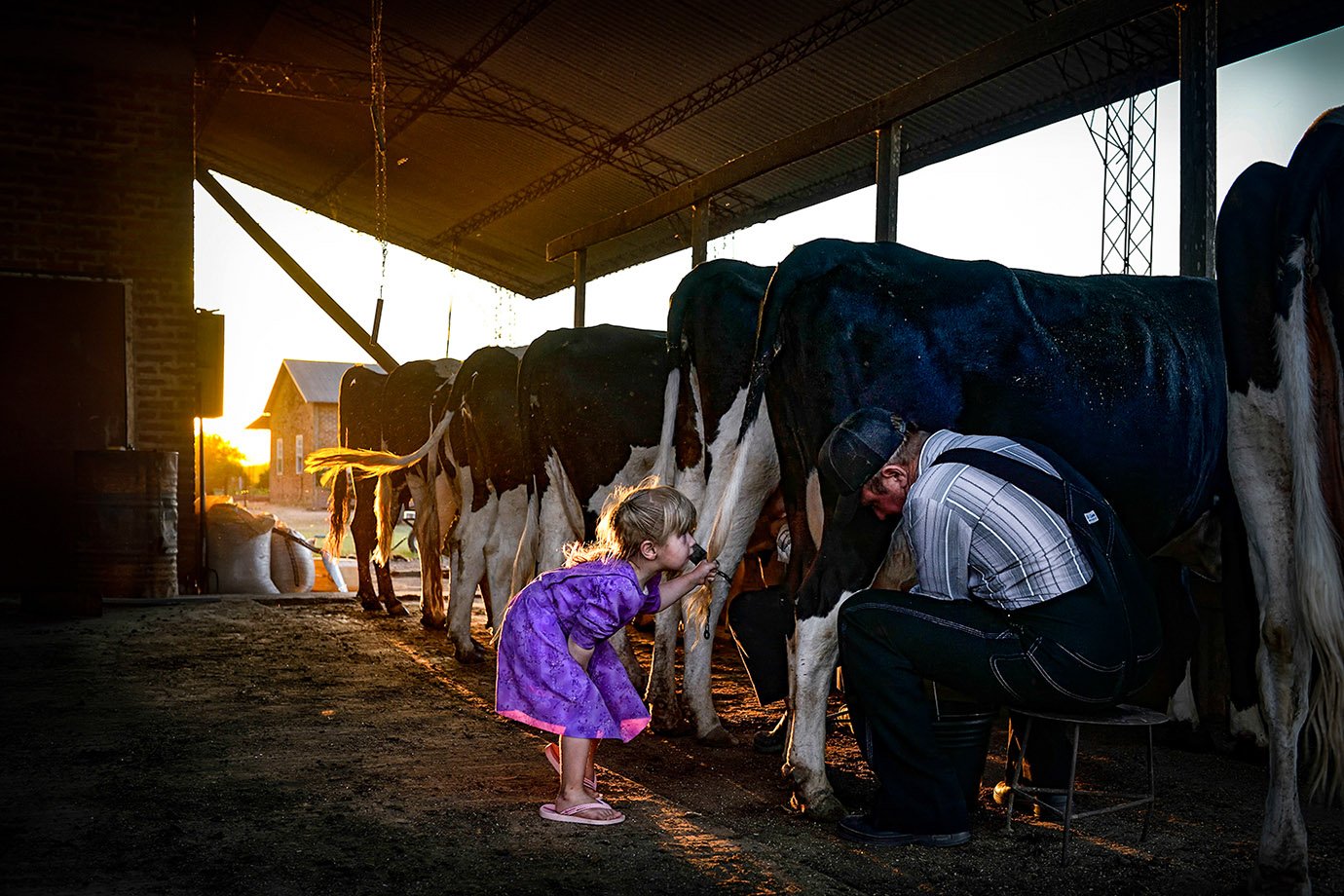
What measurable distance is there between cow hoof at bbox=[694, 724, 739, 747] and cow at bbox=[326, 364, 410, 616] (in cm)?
573

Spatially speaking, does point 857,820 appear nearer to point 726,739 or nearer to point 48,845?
point 726,739

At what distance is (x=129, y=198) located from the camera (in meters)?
11.1

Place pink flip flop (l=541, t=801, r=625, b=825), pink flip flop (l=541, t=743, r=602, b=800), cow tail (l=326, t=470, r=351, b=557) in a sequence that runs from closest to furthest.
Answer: pink flip flop (l=541, t=801, r=625, b=825) → pink flip flop (l=541, t=743, r=602, b=800) → cow tail (l=326, t=470, r=351, b=557)

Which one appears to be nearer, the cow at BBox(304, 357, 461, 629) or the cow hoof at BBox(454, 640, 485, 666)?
the cow hoof at BBox(454, 640, 485, 666)

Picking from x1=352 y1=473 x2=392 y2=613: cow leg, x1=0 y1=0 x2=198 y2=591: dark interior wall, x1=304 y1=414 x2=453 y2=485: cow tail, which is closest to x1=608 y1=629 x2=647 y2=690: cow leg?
x1=304 y1=414 x2=453 y2=485: cow tail

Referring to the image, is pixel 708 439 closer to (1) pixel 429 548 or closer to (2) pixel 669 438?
(2) pixel 669 438

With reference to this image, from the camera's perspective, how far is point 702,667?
202 inches

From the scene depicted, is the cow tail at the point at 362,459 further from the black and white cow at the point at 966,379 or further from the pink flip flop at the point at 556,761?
the black and white cow at the point at 966,379

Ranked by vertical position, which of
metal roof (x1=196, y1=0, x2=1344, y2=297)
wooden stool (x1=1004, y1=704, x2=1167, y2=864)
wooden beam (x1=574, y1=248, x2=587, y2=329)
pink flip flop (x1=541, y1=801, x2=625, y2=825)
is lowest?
pink flip flop (x1=541, y1=801, x2=625, y2=825)

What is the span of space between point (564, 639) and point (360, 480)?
758cm

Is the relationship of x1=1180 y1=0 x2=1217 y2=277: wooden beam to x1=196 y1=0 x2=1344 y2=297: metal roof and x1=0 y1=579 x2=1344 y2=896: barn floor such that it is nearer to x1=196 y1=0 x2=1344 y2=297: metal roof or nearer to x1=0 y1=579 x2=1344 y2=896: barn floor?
x1=0 y1=579 x2=1344 y2=896: barn floor

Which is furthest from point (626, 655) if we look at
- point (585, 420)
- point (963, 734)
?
point (963, 734)

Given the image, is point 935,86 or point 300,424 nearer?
point 935,86

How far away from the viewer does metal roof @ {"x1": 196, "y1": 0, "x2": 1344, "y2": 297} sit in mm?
12289
